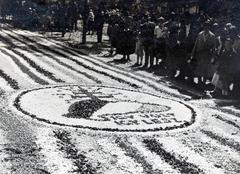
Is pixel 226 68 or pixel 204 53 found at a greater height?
pixel 204 53

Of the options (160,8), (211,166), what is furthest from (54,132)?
(160,8)

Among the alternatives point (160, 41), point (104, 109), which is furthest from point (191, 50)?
point (104, 109)

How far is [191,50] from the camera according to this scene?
51.7ft

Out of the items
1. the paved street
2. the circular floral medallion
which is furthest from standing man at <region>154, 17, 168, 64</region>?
the circular floral medallion

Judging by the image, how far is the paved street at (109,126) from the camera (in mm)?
7188

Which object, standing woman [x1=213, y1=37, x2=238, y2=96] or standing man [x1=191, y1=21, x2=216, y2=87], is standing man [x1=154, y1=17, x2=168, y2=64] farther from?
standing woman [x1=213, y1=37, x2=238, y2=96]

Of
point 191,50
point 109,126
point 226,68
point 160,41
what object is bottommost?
point 109,126

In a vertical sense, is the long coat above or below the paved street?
above

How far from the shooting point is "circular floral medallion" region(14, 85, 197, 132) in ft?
30.9

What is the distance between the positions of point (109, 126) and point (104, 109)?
141cm

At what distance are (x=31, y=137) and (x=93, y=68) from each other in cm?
927

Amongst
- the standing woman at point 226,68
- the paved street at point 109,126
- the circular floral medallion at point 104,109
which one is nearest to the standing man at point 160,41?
the paved street at point 109,126

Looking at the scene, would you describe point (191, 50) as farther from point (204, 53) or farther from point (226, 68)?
point (226, 68)

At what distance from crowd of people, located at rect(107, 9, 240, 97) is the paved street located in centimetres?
83
